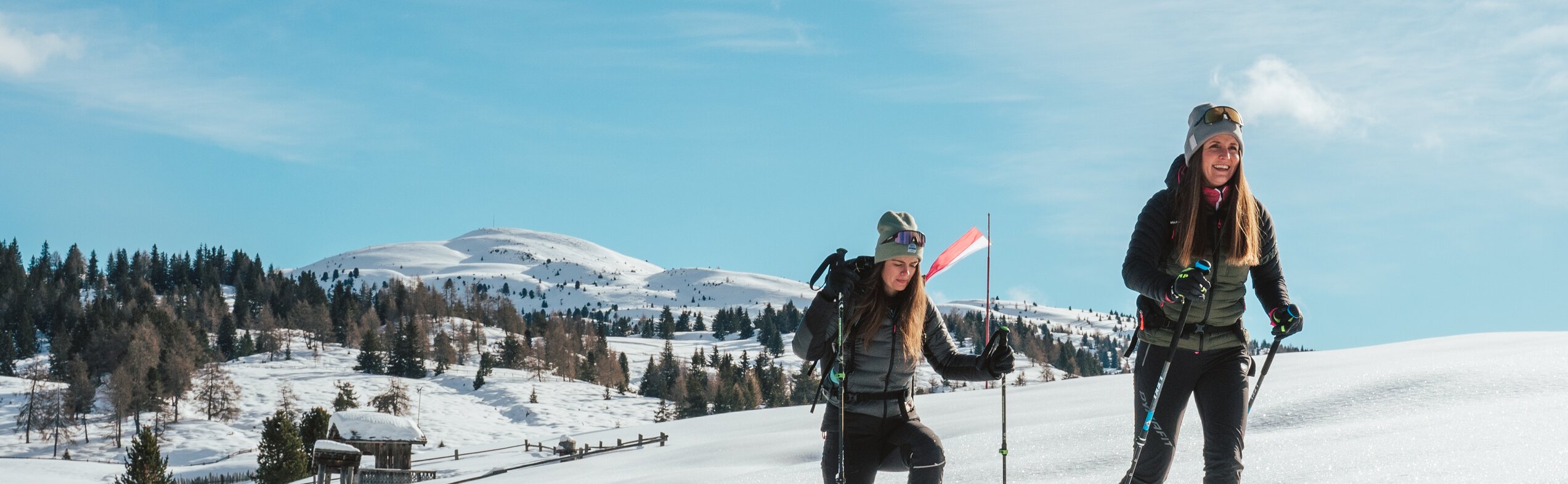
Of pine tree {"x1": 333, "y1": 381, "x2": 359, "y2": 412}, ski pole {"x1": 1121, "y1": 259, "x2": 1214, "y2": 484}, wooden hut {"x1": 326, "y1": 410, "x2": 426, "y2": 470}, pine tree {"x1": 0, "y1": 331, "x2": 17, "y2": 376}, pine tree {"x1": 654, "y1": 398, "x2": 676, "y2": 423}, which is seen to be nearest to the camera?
ski pole {"x1": 1121, "y1": 259, "x2": 1214, "y2": 484}

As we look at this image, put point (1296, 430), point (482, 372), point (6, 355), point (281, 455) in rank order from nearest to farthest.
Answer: point (1296, 430)
point (281, 455)
point (482, 372)
point (6, 355)

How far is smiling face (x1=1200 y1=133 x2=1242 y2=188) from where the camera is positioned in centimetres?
559

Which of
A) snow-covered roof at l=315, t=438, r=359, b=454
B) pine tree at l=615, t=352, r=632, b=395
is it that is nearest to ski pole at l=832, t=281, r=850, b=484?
snow-covered roof at l=315, t=438, r=359, b=454

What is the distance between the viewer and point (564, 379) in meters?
141

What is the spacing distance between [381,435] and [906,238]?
3148cm

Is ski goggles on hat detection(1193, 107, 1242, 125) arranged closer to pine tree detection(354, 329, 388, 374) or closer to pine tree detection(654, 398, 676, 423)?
pine tree detection(654, 398, 676, 423)

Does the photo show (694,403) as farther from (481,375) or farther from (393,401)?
(481,375)

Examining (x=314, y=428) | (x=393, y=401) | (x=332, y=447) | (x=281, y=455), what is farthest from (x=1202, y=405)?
(x=393, y=401)

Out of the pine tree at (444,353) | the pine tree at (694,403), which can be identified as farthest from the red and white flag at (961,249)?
the pine tree at (444,353)

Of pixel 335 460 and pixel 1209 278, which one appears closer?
pixel 1209 278

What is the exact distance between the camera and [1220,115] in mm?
5645

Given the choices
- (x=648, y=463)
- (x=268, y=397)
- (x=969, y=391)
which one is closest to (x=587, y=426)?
(x=268, y=397)

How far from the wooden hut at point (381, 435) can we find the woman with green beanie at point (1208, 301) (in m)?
31.3

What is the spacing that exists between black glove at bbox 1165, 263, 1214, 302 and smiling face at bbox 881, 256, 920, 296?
1.62 metres
